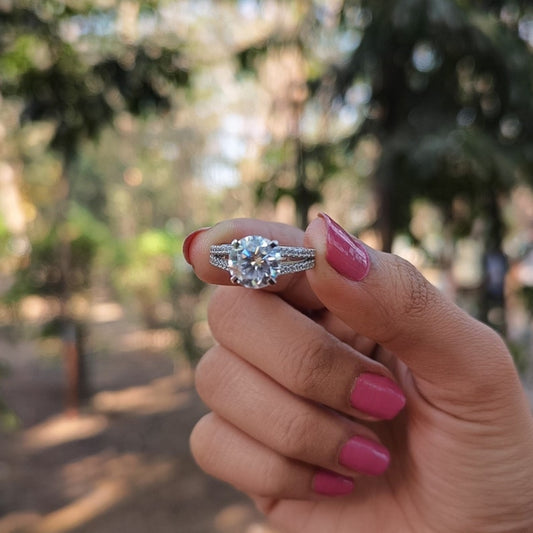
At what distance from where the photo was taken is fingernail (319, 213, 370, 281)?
27.9 inches

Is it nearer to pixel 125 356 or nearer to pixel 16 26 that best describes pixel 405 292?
pixel 16 26

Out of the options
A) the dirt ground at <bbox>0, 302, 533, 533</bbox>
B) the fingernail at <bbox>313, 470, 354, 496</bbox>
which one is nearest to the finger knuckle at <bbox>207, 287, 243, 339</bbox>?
the fingernail at <bbox>313, 470, 354, 496</bbox>

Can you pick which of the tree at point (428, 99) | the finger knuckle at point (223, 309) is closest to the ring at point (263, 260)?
the finger knuckle at point (223, 309)

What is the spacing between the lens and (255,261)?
719 millimetres

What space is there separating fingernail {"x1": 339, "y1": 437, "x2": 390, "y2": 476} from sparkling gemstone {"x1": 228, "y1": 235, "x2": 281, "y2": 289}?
0.47 metres

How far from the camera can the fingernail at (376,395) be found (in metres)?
0.92

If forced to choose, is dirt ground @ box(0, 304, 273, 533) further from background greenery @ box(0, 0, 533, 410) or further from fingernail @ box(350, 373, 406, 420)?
fingernail @ box(350, 373, 406, 420)

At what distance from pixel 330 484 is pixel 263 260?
0.61 metres

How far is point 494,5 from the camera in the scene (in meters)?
3.15

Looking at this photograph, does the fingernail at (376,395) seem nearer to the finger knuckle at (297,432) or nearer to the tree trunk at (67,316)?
the finger knuckle at (297,432)

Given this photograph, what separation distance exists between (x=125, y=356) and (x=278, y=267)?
836 cm

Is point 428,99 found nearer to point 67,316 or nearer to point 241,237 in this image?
point 241,237

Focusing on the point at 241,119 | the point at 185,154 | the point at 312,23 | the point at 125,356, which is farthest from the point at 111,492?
the point at 185,154

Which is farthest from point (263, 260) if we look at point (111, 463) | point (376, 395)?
point (111, 463)
